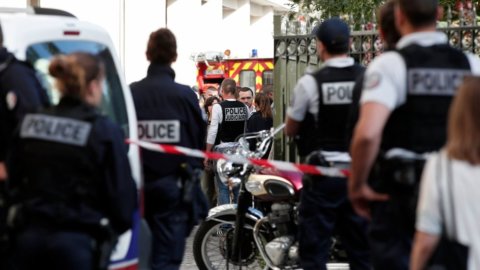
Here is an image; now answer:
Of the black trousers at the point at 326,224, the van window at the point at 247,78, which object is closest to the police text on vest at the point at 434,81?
the black trousers at the point at 326,224

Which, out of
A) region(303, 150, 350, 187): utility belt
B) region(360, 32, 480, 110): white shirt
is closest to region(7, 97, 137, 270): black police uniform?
region(360, 32, 480, 110): white shirt

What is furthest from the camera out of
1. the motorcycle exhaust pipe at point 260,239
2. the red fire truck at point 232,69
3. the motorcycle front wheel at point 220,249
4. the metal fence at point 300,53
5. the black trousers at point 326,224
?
the red fire truck at point 232,69

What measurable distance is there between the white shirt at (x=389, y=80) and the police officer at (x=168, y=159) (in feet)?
6.96

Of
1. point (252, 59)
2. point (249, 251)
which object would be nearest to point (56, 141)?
point (249, 251)

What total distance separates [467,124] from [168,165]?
10.2ft

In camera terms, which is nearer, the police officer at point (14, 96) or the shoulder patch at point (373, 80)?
the shoulder patch at point (373, 80)

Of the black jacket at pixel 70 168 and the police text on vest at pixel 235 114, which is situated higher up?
the black jacket at pixel 70 168

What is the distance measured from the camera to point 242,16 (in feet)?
126

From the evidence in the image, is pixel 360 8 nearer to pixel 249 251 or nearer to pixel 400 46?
pixel 249 251

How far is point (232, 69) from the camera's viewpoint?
26.1 metres

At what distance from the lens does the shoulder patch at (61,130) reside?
200 inches

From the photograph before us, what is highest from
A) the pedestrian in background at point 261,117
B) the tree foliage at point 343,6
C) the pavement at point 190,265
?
the tree foliage at point 343,6

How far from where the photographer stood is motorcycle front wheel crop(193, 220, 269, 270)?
29.7 ft

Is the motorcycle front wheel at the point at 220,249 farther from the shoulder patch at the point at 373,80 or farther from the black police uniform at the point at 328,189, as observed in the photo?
the shoulder patch at the point at 373,80
